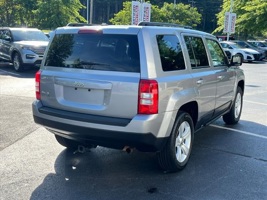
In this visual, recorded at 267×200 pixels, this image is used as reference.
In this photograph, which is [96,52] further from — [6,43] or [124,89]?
[6,43]

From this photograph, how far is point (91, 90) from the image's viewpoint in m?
3.69

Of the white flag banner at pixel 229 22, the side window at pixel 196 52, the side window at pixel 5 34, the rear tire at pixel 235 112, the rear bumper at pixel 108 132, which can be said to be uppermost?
the white flag banner at pixel 229 22

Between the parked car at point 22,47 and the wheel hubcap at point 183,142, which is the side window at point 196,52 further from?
the parked car at point 22,47

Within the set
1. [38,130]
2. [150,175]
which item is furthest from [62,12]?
[150,175]

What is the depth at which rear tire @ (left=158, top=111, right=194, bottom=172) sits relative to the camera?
3975 millimetres

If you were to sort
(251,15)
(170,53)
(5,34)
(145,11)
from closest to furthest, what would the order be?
(170,53) < (5,34) < (145,11) < (251,15)

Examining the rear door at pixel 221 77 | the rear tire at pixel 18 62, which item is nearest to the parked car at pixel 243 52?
the rear tire at pixel 18 62

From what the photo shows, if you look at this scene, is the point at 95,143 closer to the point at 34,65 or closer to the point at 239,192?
the point at 239,192

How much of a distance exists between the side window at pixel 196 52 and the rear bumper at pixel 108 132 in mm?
1332

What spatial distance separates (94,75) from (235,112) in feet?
12.6

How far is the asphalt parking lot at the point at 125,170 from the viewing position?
3.63m

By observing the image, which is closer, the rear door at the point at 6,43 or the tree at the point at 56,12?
the rear door at the point at 6,43

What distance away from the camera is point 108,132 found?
3.60m

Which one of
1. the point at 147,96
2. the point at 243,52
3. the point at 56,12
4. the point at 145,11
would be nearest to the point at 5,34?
the point at 145,11
